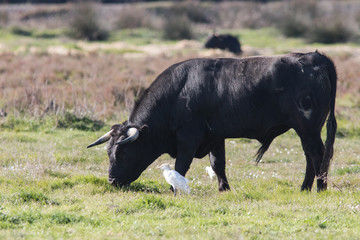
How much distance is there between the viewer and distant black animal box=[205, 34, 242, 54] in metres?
31.5

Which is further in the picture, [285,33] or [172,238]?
[285,33]

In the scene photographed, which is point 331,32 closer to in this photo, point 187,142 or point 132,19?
point 132,19

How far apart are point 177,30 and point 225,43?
981cm

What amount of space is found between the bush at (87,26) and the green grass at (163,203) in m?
28.6

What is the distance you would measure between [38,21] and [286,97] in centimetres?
4513

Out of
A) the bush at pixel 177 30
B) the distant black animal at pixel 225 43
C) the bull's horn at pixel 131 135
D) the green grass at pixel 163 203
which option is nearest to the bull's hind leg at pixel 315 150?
the green grass at pixel 163 203

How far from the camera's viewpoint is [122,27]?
156 ft

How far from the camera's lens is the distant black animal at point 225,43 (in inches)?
1240

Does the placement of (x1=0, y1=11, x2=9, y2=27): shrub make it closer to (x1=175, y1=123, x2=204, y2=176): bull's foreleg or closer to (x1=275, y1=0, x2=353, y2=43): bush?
(x1=275, y1=0, x2=353, y2=43): bush

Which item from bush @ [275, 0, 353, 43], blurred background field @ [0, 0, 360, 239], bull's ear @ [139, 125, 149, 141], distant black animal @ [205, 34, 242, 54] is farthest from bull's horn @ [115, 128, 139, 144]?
bush @ [275, 0, 353, 43]

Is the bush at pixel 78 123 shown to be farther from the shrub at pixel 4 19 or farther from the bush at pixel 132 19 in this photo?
the bush at pixel 132 19

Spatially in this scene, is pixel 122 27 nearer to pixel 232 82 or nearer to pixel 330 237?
pixel 232 82

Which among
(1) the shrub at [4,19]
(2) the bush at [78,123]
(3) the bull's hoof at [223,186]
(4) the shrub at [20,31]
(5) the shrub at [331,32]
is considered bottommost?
(4) the shrub at [20,31]

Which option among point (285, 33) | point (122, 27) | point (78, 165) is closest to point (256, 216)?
point (78, 165)
